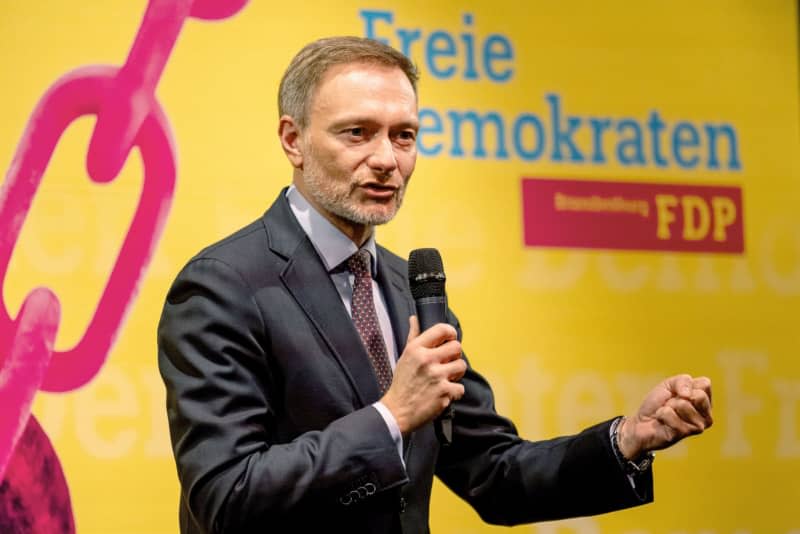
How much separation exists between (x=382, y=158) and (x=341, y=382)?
38 cm

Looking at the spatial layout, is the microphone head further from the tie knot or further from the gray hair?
the gray hair

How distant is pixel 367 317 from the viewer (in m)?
2.03

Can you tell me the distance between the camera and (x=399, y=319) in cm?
211

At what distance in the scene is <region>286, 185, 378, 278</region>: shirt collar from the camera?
6.70ft

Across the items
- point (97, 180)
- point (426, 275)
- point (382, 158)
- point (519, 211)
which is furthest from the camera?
point (519, 211)

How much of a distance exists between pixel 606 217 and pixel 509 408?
24.0 inches

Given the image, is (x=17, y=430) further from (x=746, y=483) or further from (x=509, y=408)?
(x=746, y=483)

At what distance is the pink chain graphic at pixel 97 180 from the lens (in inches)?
112

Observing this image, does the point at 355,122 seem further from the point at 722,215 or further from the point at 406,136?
the point at 722,215

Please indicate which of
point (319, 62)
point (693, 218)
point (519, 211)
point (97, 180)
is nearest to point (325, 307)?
point (319, 62)

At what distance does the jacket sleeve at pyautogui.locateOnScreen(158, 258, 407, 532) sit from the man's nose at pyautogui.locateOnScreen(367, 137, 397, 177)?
12.0 inches

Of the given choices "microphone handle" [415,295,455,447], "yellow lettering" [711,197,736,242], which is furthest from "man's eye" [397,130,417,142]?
"yellow lettering" [711,197,736,242]

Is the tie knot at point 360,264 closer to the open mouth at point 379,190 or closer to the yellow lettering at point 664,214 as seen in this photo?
the open mouth at point 379,190

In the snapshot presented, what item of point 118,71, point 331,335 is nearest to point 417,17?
point 118,71
